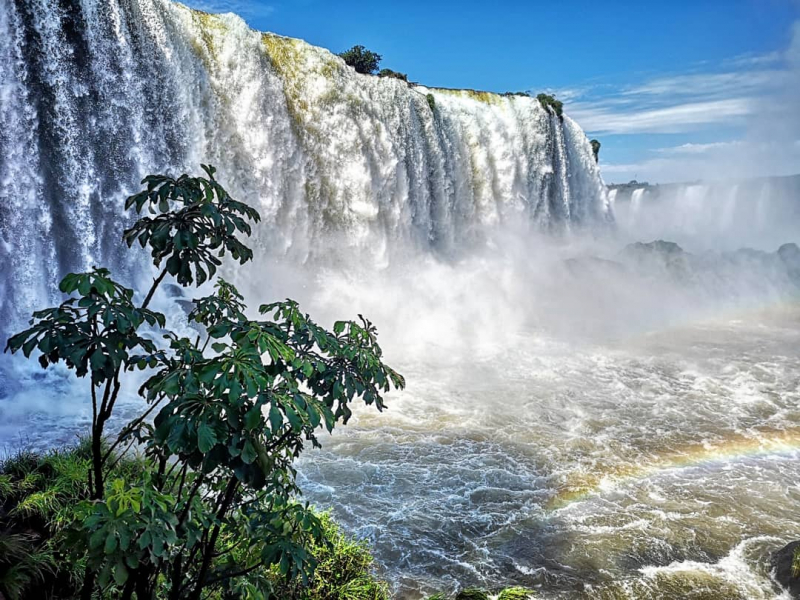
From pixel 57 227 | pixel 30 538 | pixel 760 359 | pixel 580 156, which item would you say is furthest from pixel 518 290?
pixel 30 538

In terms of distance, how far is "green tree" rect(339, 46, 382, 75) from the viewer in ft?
81.8

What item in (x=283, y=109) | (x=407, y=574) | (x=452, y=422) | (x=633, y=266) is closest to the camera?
(x=407, y=574)

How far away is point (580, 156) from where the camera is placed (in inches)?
1050

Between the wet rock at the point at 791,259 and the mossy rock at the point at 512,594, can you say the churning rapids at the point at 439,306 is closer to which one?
the mossy rock at the point at 512,594

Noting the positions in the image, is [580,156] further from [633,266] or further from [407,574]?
[407,574]

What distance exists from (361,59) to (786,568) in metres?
24.2

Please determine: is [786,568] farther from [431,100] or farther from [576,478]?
[431,100]

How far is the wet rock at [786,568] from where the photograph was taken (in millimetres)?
5410

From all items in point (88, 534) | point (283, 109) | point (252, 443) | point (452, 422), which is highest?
point (283, 109)

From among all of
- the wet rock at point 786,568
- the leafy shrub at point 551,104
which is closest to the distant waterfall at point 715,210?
the leafy shrub at point 551,104

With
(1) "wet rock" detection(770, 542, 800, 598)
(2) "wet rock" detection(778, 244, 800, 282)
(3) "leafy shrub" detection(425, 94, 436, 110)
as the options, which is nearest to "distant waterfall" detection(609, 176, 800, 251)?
(2) "wet rock" detection(778, 244, 800, 282)

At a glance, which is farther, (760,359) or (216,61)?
(760,359)

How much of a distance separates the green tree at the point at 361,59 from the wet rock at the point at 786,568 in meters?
23.3

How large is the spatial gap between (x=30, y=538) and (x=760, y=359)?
620 inches
